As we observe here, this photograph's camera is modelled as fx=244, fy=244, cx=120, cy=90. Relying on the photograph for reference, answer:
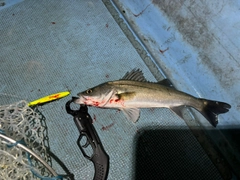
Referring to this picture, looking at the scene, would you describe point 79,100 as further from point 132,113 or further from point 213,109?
point 213,109

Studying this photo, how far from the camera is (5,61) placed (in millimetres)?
1996

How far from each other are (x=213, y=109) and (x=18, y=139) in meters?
1.35

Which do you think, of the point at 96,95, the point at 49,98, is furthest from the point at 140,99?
the point at 49,98

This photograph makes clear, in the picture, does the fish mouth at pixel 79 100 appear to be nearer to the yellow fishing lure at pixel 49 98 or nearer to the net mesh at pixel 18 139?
the yellow fishing lure at pixel 49 98

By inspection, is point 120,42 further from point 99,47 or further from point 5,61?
point 5,61

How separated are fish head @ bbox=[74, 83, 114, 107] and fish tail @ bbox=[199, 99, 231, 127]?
0.70 meters

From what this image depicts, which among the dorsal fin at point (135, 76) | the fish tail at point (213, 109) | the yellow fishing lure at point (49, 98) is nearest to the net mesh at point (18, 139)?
the yellow fishing lure at point (49, 98)

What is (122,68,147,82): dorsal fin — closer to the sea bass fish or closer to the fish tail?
the sea bass fish

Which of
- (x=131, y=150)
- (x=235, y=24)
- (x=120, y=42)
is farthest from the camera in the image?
(x=120, y=42)

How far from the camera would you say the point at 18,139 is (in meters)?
1.52

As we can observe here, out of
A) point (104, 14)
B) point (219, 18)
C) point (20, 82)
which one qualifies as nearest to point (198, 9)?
point (219, 18)

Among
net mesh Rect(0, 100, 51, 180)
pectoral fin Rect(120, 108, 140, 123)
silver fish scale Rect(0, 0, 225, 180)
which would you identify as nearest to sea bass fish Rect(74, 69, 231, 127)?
pectoral fin Rect(120, 108, 140, 123)

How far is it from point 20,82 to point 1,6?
0.79 metres

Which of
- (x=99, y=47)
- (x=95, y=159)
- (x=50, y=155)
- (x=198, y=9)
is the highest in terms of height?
(x=198, y=9)
